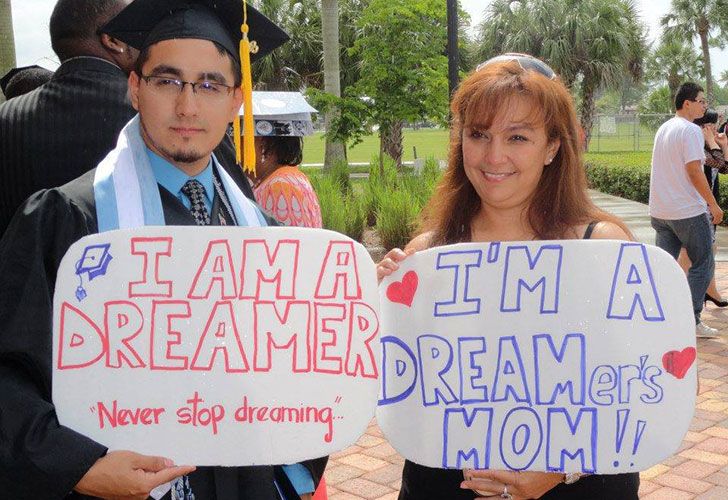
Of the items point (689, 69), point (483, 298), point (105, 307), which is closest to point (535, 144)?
point (483, 298)

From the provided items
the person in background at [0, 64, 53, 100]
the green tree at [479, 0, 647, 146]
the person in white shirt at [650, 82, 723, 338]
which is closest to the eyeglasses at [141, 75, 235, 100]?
the person in background at [0, 64, 53, 100]

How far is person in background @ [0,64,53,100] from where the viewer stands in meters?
3.71

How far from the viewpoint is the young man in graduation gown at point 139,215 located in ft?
4.86

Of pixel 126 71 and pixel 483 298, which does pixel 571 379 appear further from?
pixel 126 71

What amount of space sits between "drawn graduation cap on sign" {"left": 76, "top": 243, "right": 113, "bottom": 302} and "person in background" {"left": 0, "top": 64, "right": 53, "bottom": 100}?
244 cm

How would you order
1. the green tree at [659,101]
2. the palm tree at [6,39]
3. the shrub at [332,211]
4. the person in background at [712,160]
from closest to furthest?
1. the palm tree at [6,39]
2. the person in background at [712,160]
3. the shrub at [332,211]
4. the green tree at [659,101]

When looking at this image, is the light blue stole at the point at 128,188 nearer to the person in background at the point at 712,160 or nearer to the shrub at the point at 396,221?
the person in background at the point at 712,160

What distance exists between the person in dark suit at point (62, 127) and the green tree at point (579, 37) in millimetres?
35716

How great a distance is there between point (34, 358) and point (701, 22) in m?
55.7

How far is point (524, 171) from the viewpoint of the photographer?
6.32ft

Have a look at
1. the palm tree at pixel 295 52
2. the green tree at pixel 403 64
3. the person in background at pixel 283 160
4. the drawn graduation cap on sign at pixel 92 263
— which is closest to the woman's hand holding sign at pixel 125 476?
the drawn graduation cap on sign at pixel 92 263

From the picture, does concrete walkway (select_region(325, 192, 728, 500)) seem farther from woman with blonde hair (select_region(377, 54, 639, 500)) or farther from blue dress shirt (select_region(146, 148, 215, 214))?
blue dress shirt (select_region(146, 148, 215, 214))

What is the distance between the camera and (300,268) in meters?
1.64

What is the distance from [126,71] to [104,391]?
→ 1.22m
